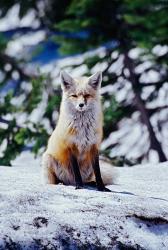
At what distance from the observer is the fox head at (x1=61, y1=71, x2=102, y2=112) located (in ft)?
27.2

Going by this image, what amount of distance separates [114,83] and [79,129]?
32.1 feet

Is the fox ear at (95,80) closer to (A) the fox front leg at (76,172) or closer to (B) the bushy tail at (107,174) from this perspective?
(A) the fox front leg at (76,172)

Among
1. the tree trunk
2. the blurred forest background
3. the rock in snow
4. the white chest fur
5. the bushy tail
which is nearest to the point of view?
the rock in snow

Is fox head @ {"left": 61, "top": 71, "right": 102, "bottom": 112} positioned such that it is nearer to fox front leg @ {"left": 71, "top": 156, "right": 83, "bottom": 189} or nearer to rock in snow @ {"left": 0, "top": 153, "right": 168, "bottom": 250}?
fox front leg @ {"left": 71, "top": 156, "right": 83, "bottom": 189}

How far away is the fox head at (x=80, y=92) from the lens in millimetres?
8281

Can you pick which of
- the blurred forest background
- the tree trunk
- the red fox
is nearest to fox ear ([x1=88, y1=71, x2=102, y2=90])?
the red fox

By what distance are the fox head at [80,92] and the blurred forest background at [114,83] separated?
294 inches

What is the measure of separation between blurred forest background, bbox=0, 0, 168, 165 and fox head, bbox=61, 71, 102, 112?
746cm

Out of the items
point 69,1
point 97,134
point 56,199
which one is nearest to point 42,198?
point 56,199

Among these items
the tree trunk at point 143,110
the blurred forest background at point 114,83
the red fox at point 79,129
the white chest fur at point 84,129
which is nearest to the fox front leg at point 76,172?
the red fox at point 79,129

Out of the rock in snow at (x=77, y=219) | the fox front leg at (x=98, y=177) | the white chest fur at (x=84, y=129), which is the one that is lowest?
the rock in snow at (x=77, y=219)

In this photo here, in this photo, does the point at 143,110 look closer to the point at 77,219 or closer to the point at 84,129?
the point at 84,129

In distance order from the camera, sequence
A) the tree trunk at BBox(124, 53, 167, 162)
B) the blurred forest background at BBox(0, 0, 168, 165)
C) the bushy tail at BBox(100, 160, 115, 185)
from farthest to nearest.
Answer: the tree trunk at BBox(124, 53, 167, 162) → the blurred forest background at BBox(0, 0, 168, 165) → the bushy tail at BBox(100, 160, 115, 185)

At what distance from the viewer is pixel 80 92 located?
829 centimetres
